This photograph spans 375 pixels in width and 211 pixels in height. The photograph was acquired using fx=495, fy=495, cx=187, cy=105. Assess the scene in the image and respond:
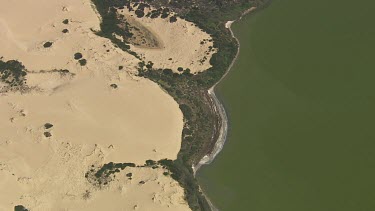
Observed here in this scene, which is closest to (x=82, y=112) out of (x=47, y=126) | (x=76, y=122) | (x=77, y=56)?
(x=76, y=122)

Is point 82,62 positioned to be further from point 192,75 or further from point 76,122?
point 192,75

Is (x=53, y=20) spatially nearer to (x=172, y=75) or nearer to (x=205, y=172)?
(x=172, y=75)

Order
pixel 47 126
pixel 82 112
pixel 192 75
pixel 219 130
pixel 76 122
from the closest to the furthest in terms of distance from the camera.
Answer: pixel 47 126 < pixel 219 130 < pixel 76 122 < pixel 82 112 < pixel 192 75

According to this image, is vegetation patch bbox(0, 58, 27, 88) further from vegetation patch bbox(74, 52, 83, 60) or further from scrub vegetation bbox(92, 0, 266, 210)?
scrub vegetation bbox(92, 0, 266, 210)

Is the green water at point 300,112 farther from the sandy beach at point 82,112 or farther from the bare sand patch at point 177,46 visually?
the sandy beach at point 82,112

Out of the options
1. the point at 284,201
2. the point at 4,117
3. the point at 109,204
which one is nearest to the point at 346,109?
the point at 284,201

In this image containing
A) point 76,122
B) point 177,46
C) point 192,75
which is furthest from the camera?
point 177,46

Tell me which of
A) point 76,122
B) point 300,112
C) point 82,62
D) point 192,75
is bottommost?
point 76,122
